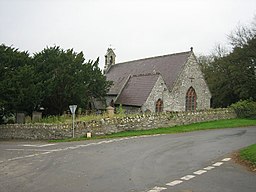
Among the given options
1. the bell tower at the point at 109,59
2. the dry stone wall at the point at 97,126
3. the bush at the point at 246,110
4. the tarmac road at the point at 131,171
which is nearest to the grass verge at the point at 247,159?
the tarmac road at the point at 131,171

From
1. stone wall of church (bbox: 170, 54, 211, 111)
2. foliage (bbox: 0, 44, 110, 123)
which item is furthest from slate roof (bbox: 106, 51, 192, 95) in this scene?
foliage (bbox: 0, 44, 110, 123)

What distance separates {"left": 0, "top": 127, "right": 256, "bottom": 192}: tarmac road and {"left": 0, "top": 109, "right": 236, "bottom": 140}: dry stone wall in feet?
23.6

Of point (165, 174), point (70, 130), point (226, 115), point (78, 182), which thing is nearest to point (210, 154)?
point (165, 174)

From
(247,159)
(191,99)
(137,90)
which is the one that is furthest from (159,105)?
(247,159)

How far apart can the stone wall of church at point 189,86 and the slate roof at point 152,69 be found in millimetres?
664

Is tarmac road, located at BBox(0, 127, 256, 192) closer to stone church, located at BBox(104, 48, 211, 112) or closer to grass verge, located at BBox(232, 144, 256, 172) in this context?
grass verge, located at BBox(232, 144, 256, 172)

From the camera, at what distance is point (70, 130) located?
23.3 metres

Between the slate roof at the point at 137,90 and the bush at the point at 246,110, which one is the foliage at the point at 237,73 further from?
the slate roof at the point at 137,90

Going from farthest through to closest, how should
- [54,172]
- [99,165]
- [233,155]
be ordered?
[233,155]
[99,165]
[54,172]

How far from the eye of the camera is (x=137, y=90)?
34688mm

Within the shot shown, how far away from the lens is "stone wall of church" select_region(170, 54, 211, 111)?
35.0 meters

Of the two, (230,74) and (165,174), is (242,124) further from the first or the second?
(165,174)

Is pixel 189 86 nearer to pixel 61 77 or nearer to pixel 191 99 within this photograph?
pixel 191 99

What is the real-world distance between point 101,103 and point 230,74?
1795cm
